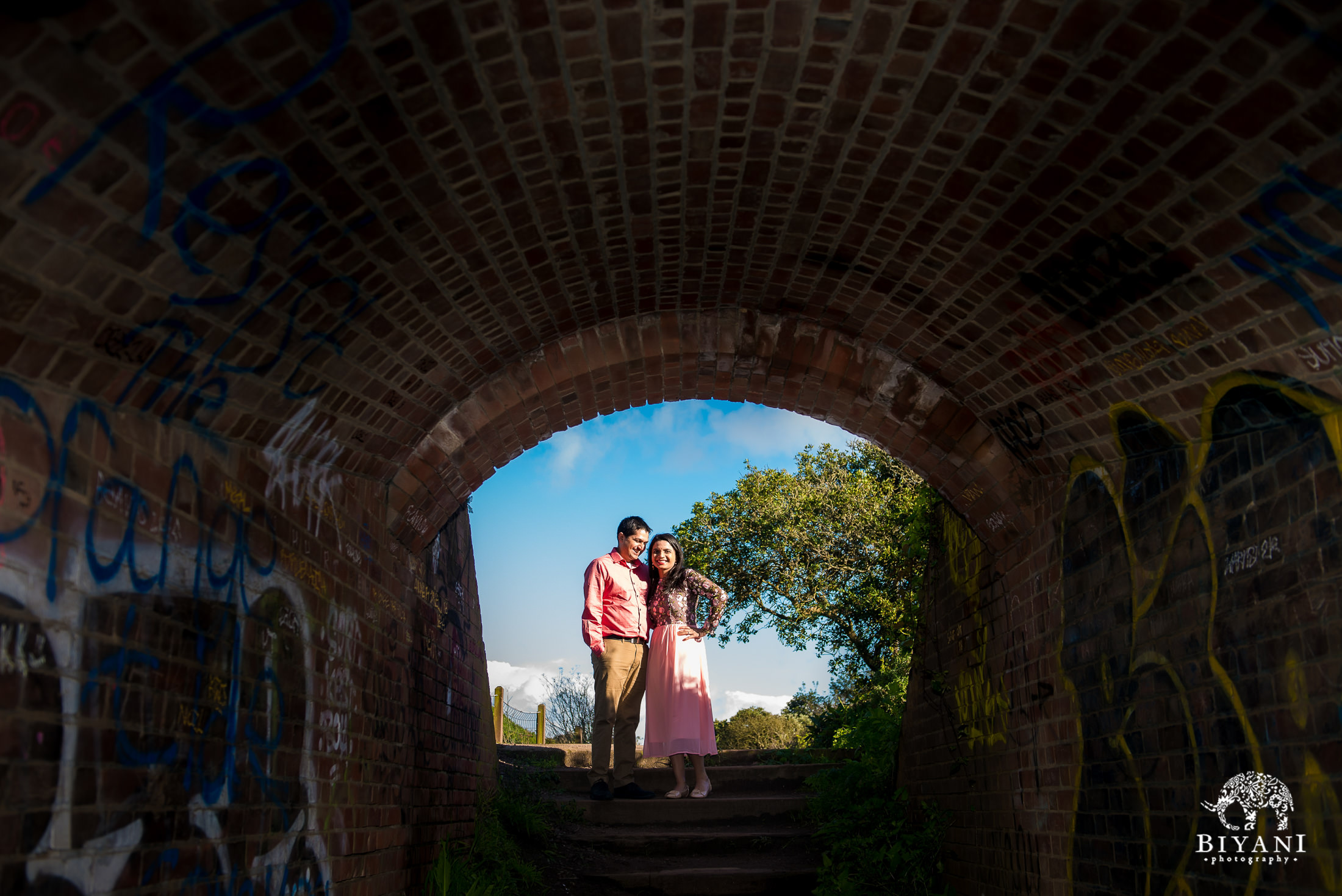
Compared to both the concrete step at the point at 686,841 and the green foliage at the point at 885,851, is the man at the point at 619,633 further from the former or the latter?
the green foliage at the point at 885,851

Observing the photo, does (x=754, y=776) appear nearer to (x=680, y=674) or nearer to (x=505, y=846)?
(x=680, y=674)

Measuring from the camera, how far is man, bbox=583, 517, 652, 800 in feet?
26.1

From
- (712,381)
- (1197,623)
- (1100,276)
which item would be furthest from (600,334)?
(1197,623)

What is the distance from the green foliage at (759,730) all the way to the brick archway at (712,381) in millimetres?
10568

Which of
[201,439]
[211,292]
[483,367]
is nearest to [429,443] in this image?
[483,367]

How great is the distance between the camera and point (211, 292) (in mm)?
3205

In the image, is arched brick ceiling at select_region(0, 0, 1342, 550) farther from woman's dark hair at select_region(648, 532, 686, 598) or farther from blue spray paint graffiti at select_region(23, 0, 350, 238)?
woman's dark hair at select_region(648, 532, 686, 598)

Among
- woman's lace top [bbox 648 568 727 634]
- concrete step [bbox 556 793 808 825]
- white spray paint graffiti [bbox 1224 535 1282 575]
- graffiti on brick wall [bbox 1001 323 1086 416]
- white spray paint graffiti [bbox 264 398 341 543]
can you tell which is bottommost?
concrete step [bbox 556 793 808 825]

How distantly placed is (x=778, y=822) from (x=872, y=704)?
8.19 feet

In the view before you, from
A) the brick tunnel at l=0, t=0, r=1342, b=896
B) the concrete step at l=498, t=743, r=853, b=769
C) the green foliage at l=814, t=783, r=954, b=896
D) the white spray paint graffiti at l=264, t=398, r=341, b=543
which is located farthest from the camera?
the concrete step at l=498, t=743, r=853, b=769

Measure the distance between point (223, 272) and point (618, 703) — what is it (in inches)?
222

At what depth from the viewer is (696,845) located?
780cm

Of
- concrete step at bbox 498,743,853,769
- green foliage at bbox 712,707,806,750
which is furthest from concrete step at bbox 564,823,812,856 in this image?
green foliage at bbox 712,707,806,750

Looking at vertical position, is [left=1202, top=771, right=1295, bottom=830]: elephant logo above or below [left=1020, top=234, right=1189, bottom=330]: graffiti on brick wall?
below
